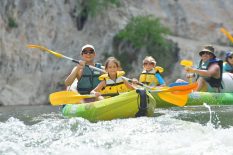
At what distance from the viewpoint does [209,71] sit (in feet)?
30.1

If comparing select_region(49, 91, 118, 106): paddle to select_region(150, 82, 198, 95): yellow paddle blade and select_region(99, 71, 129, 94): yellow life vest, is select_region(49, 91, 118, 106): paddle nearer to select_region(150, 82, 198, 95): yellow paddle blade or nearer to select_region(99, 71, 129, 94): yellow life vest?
select_region(99, 71, 129, 94): yellow life vest

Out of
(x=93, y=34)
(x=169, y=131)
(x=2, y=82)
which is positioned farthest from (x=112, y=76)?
(x=93, y=34)

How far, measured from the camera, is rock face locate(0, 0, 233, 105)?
20969 mm

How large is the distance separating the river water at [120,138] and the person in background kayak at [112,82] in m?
1.06

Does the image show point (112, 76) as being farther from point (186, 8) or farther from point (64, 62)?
point (186, 8)

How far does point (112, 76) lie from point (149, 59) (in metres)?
2.32

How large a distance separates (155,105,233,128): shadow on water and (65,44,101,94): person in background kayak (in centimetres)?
123

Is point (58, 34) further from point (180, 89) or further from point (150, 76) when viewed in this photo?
point (180, 89)

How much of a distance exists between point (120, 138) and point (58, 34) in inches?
713

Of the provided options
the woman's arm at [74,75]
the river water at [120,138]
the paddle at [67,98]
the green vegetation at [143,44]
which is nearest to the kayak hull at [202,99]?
the woman's arm at [74,75]

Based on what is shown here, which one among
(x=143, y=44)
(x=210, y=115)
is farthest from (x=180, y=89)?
(x=143, y=44)

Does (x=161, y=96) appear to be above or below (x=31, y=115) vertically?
above

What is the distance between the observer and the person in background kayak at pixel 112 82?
Answer: 24.9 feet

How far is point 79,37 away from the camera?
936 inches
